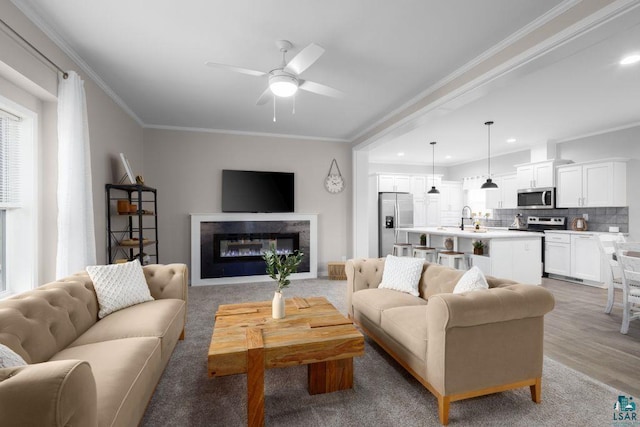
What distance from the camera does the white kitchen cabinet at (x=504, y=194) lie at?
270 inches

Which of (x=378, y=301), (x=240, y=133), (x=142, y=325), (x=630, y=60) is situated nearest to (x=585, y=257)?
(x=630, y=60)

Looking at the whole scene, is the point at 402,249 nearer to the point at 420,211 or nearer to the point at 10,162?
the point at 420,211

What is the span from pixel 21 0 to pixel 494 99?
4687 mm

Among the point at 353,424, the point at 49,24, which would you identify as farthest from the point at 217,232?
the point at 353,424

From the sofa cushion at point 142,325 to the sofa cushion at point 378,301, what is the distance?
5.21 ft

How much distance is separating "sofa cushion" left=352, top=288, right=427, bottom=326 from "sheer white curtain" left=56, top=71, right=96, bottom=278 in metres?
2.49

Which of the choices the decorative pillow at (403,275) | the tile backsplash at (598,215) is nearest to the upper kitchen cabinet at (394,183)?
the tile backsplash at (598,215)

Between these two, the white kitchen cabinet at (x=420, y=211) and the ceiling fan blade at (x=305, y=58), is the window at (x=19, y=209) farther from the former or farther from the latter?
the white kitchen cabinet at (x=420, y=211)

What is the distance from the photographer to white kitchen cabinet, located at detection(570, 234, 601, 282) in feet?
16.8

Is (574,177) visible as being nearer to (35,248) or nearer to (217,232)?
(217,232)

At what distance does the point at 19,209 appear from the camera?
2516mm

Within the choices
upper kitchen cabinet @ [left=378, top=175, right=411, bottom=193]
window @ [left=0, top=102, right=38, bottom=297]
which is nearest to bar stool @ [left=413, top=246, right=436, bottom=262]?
upper kitchen cabinet @ [left=378, top=175, right=411, bottom=193]

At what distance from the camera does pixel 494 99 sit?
154 inches

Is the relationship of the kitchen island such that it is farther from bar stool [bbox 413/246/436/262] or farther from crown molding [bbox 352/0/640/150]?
crown molding [bbox 352/0/640/150]
